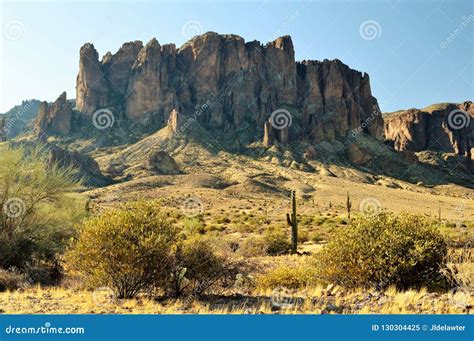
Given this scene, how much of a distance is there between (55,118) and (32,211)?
468 feet

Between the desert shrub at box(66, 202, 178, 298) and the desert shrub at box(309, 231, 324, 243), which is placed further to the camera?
the desert shrub at box(309, 231, 324, 243)

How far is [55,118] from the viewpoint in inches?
5807

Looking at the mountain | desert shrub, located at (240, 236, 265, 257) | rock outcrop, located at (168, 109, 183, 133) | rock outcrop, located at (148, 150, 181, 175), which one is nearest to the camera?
desert shrub, located at (240, 236, 265, 257)

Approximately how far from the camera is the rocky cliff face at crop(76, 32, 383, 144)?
14412cm

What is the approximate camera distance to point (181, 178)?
9019 centimetres

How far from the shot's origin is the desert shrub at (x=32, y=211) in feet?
54.7

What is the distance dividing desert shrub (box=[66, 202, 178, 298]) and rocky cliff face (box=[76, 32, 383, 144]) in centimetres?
12687

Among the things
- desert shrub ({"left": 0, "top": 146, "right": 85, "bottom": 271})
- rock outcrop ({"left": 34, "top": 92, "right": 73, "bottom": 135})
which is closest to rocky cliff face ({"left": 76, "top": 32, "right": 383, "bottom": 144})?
rock outcrop ({"left": 34, "top": 92, "right": 73, "bottom": 135})

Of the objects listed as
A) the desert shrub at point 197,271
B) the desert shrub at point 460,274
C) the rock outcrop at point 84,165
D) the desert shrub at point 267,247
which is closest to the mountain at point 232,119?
the rock outcrop at point 84,165

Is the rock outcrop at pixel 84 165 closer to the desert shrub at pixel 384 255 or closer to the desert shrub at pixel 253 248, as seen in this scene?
the desert shrub at pixel 253 248

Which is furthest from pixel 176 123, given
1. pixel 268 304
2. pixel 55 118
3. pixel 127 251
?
pixel 268 304

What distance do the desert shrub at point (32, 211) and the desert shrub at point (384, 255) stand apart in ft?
37.5

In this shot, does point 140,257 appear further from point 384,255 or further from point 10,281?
point 384,255

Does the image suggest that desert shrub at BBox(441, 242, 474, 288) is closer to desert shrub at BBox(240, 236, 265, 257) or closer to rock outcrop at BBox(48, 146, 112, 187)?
desert shrub at BBox(240, 236, 265, 257)
